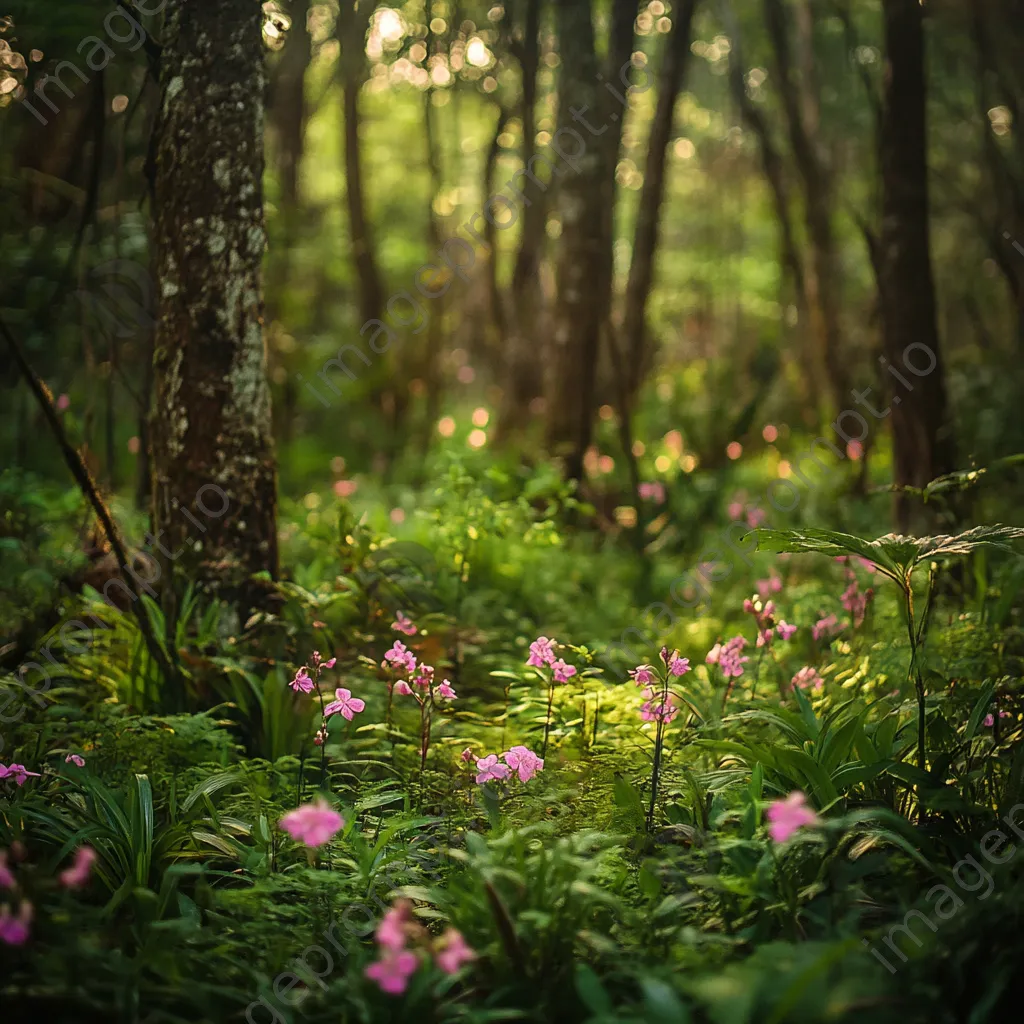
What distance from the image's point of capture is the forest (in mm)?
2127

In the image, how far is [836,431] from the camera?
8211 mm

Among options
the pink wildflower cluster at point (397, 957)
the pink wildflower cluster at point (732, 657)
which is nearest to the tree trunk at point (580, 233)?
the pink wildflower cluster at point (732, 657)

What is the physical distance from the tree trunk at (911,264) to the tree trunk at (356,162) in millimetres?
6532

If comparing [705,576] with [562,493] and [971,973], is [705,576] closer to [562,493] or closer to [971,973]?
[562,493]

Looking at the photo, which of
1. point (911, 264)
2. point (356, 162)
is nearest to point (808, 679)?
point (911, 264)

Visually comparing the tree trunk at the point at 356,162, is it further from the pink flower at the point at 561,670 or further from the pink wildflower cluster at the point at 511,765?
the pink wildflower cluster at the point at 511,765

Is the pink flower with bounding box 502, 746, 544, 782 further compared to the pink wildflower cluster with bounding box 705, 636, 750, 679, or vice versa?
the pink wildflower cluster with bounding box 705, 636, 750, 679

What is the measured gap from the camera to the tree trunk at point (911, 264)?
518cm

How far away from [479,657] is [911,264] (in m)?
3.24

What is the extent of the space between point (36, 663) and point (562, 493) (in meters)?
2.51

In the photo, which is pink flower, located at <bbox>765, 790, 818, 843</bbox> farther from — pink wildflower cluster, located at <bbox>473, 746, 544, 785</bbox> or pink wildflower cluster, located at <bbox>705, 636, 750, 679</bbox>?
pink wildflower cluster, located at <bbox>705, 636, 750, 679</bbox>

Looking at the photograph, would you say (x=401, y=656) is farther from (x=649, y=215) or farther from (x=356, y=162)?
(x=356, y=162)

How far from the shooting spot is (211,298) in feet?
12.6

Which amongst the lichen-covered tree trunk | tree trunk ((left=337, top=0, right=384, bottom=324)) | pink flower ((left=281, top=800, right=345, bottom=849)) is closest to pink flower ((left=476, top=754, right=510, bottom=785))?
pink flower ((left=281, top=800, right=345, bottom=849))
